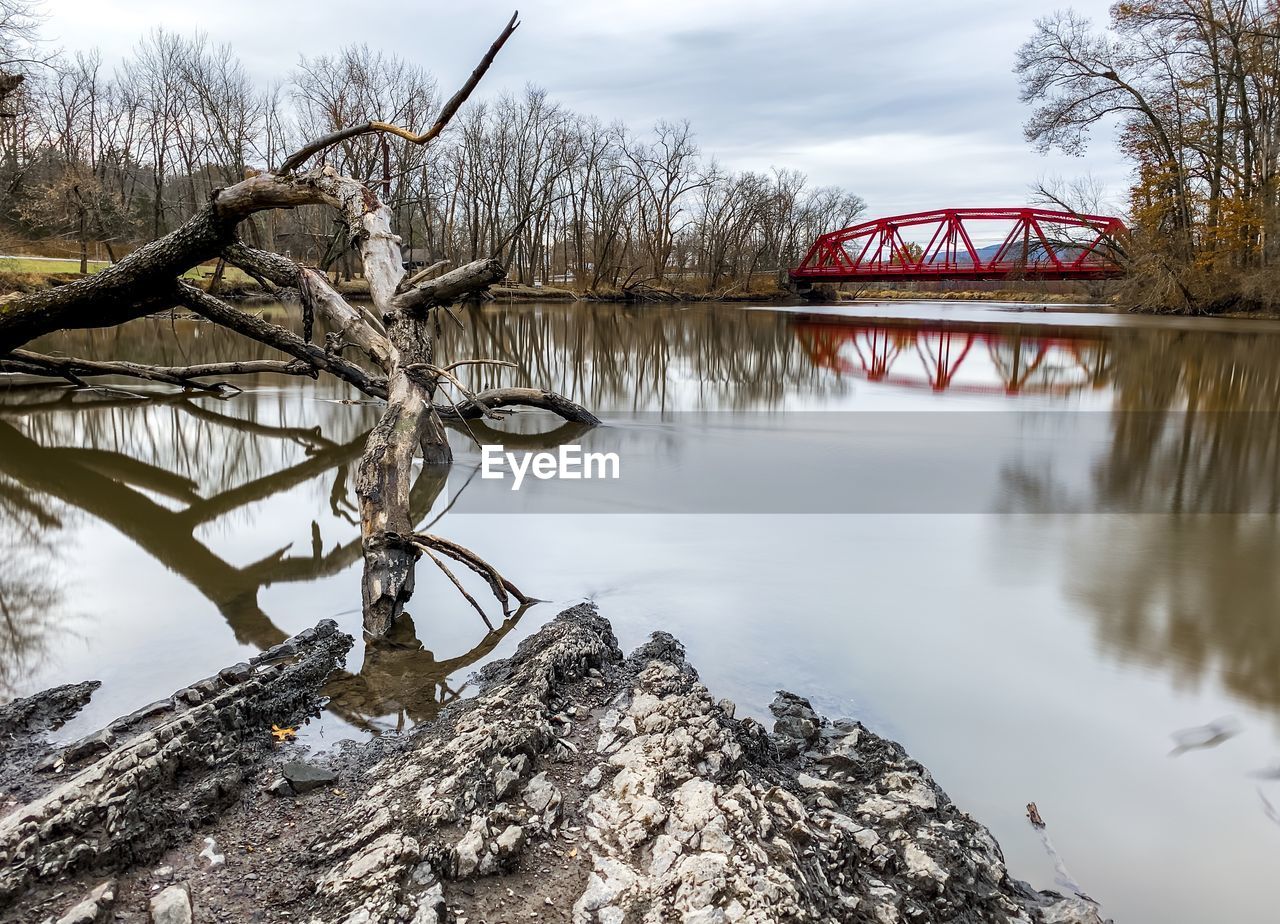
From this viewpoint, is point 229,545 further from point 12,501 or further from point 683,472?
point 683,472

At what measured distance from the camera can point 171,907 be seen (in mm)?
1977

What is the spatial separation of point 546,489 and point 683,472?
147cm

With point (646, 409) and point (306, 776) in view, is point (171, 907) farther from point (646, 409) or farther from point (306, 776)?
point (646, 409)

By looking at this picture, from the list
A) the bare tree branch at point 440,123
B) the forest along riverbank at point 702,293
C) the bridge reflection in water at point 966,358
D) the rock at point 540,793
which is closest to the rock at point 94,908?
the rock at point 540,793

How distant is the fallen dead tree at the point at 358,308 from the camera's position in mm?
4387

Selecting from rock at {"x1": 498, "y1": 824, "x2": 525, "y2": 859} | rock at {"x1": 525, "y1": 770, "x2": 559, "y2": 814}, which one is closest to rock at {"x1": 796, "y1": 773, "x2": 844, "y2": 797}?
rock at {"x1": 525, "y1": 770, "x2": 559, "y2": 814}

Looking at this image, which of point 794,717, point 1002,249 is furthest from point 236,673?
point 1002,249

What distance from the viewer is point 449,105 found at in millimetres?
4672

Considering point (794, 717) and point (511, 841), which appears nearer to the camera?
point (511, 841)

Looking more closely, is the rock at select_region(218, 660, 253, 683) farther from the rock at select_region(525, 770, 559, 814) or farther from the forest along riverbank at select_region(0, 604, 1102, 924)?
the rock at select_region(525, 770, 559, 814)

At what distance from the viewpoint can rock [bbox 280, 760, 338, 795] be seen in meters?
2.64

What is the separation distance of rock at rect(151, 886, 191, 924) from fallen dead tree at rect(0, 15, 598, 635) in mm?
2005

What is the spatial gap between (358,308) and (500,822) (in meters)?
7.01

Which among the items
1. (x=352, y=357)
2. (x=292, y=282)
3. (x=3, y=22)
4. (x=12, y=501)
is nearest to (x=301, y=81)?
A: (x=3, y=22)
